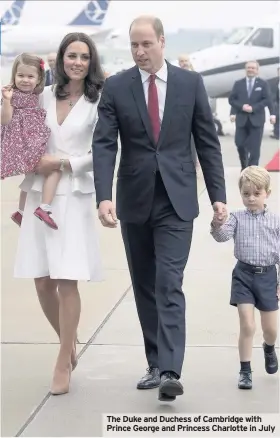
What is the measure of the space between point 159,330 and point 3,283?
3214 millimetres

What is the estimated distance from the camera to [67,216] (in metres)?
4.99

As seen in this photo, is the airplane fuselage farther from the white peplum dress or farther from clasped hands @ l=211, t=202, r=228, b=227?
clasped hands @ l=211, t=202, r=228, b=227

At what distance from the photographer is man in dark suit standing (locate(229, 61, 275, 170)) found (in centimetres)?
1477

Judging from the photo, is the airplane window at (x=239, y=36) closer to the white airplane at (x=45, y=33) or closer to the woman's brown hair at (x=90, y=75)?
the woman's brown hair at (x=90, y=75)

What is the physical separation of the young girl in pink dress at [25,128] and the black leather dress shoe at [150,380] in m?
0.92

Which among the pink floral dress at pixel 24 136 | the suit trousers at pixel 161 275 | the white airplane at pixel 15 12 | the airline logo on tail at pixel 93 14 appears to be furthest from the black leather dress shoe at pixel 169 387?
the white airplane at pixel 15 12

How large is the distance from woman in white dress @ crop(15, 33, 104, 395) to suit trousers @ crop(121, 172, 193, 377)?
0.25m

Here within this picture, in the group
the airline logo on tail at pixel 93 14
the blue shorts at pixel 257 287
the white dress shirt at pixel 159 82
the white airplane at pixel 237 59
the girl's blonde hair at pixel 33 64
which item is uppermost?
the airline logo on tail at pixel 93 14

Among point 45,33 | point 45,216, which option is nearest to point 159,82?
point 45,216

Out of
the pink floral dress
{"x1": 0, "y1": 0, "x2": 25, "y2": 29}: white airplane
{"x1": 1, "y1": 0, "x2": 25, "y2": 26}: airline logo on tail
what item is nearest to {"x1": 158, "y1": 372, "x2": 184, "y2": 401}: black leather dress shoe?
the pink floral dress

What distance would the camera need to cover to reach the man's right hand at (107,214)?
4648mm

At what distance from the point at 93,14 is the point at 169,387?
236 ft

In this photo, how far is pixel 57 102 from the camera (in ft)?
16.5

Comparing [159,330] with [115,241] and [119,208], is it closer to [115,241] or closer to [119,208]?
[119,208]
